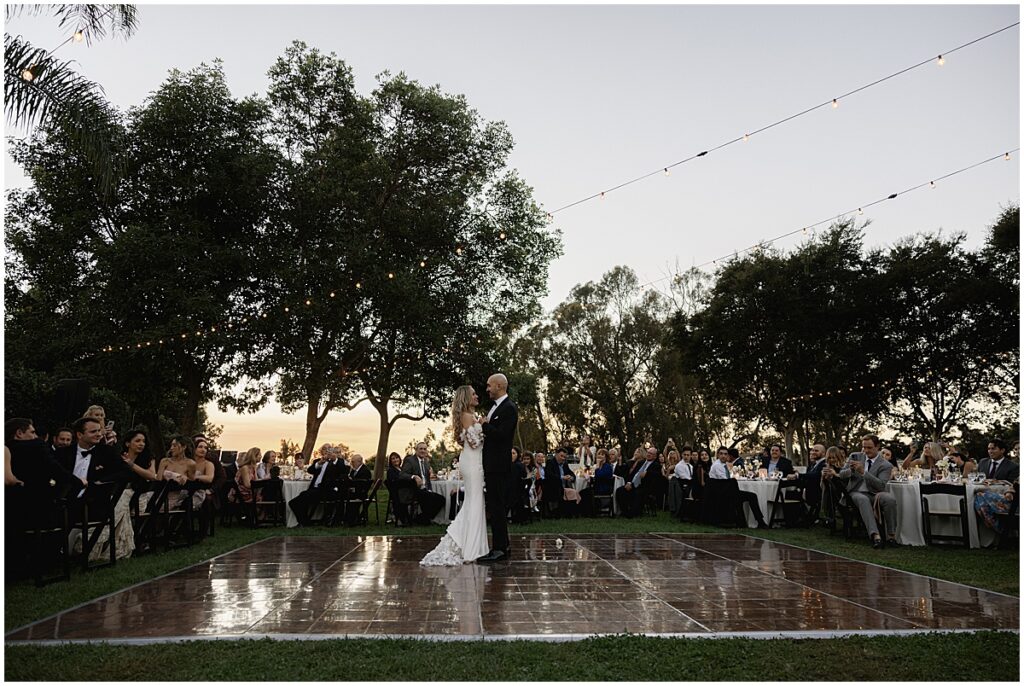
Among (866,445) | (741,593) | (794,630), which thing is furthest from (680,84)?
(794,630)

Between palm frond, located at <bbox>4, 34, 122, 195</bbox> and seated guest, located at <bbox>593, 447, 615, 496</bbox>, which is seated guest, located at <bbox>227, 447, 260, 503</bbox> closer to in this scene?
palm frond, located at <bbox>4, 34, 122, 195</bbox>

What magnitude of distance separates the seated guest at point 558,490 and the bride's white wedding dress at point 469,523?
5864mm

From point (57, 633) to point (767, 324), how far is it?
2297cm

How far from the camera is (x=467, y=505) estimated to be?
295 inches

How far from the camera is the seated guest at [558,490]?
1338 centimetres

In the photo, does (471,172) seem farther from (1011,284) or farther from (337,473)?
(1011,284)

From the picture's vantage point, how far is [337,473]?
12.2m

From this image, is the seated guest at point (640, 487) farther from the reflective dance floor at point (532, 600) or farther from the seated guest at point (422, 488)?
the reflective dance floor at point (532, 600)

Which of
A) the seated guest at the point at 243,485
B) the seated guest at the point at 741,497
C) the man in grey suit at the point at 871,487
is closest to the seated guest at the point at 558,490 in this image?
the seated guest at the point at 741,497

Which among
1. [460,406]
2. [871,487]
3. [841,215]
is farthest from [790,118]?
[460,406]

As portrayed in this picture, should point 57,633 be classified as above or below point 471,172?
below

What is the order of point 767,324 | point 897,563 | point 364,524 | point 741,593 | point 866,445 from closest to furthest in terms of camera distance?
point 741,593, point 897,563, point 866,445, point 364,524, point 767,324

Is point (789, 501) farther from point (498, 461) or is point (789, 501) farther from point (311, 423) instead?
point (311, 423)

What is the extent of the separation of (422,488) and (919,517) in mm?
6703
